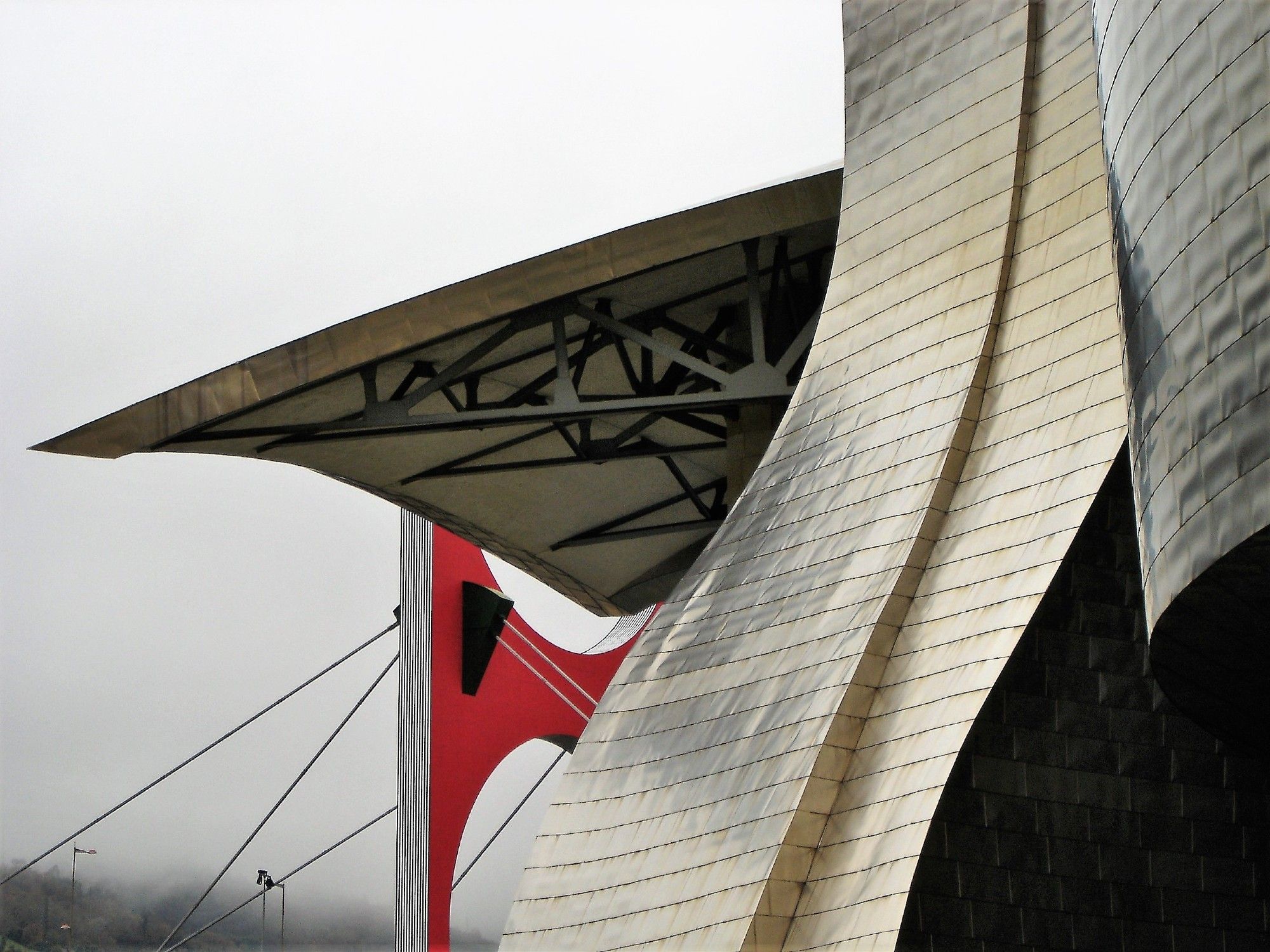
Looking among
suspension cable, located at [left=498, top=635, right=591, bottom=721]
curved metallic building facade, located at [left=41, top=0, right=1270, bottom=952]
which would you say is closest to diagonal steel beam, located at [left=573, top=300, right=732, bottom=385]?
curved metallic building facade, located at [left=41, top=0, right=1270, bottom=952]

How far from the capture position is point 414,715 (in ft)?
90.6

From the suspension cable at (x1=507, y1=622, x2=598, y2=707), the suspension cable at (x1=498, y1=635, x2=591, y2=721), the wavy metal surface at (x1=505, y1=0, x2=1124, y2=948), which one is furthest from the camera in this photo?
the suspension cable at (x1=507, y1=622, x2=598, y2=707)

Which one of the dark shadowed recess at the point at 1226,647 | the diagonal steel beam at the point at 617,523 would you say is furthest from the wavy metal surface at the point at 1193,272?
the diagonal steel beam at the point at 617,523

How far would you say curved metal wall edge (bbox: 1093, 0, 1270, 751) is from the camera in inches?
326

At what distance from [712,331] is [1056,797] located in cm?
879

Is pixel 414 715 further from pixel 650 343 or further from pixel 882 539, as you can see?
pixel 882 539

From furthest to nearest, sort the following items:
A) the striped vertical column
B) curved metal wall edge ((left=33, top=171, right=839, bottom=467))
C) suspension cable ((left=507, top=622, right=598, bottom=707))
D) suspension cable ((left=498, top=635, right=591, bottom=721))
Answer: suspension cable ((left=507, top=622, right=598, bottom=707)) < suspension cable ((left=498, top=635, right=591, bottom=721)) < the striped vertical column < curved metal wall edge ((left=33, top=171, right=839, bottom=467))

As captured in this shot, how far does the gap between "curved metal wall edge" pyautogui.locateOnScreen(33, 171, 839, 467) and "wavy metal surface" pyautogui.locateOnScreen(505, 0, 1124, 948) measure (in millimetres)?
1395

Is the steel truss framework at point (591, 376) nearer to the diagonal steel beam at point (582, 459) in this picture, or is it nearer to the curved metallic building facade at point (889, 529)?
the diagonal steel beam at point (582, 459)

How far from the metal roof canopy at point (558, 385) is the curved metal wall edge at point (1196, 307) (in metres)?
6.67

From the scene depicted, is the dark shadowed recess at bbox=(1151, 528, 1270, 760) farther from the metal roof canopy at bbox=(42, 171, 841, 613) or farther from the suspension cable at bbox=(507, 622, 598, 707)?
the suspension cable at bbox=(507, 622, 598, 707)

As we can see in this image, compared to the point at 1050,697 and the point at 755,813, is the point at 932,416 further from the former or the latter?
the point at 755,813

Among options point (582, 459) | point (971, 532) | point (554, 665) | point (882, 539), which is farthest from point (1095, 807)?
point (554, 665)

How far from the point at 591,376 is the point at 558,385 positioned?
3.32 metres
